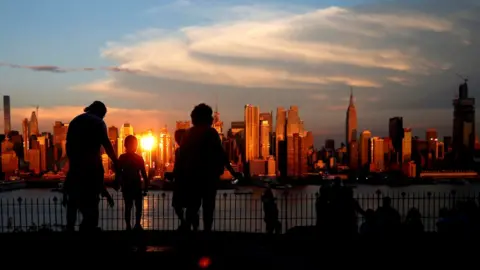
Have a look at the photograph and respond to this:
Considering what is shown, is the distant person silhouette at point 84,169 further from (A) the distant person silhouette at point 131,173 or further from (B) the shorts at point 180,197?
(A) the distant person silhouette at point 131,173

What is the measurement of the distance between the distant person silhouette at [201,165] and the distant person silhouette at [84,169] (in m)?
1.19

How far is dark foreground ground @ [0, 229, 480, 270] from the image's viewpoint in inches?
216

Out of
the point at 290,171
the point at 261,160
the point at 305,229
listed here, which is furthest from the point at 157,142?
the point at 305,229

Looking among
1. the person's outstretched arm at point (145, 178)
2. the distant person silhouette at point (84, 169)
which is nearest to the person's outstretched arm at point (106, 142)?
the distant person silhouette at point (84, 169)

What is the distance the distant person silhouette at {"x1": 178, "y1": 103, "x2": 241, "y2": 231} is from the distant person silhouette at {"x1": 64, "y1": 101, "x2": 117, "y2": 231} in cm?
119

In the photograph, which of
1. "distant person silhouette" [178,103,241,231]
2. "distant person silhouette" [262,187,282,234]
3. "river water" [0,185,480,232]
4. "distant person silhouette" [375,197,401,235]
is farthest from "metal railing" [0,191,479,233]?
"distant person silhouette" [178,103,241,231]

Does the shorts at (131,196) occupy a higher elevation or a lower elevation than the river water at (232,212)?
higher

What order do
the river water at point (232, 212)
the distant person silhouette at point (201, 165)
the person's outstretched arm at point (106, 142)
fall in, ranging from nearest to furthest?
the distant person silhouette at point (201, 165) → the person's outstretched arm at point (106, 142) → the river water at point (232, 212)

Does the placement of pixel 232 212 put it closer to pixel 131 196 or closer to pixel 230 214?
pixel 230 214

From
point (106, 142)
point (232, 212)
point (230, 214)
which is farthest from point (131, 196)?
point (232, 212)

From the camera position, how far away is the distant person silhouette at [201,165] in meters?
5.95

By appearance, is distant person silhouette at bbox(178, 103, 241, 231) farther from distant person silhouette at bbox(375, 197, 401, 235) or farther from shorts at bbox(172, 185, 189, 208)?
distant person silhouette at bbox(375, 197, 401, 235)

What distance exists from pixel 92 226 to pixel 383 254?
357cm

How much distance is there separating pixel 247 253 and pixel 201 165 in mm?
1174
